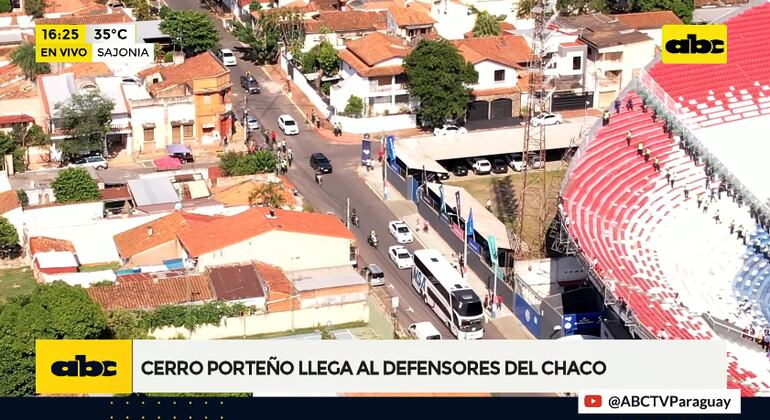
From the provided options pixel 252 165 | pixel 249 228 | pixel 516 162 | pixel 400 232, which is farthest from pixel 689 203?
pixel 252 165

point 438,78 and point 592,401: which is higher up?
point 438,78

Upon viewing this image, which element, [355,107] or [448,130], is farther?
[355,107]

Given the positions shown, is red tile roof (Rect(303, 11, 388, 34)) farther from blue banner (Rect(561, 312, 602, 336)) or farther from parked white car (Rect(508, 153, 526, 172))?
blue banner (Rect(561, 312, 602, 336))

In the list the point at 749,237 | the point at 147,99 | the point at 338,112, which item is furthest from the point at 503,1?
the point at 749,237

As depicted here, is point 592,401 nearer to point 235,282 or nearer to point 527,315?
point 527,315

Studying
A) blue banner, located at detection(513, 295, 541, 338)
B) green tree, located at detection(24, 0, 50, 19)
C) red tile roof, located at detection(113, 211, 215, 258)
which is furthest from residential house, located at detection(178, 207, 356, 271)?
green tree, located at detection(24, 0, 50, 19)

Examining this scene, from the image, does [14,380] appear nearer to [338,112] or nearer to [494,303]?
[494,303]

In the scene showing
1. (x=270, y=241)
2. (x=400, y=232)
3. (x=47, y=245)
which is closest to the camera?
(x=270, y=241)

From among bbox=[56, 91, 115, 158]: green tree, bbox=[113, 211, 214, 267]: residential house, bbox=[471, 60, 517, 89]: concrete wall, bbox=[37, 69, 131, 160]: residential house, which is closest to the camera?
bbox=[113, 211, 214, 267]: residential house
